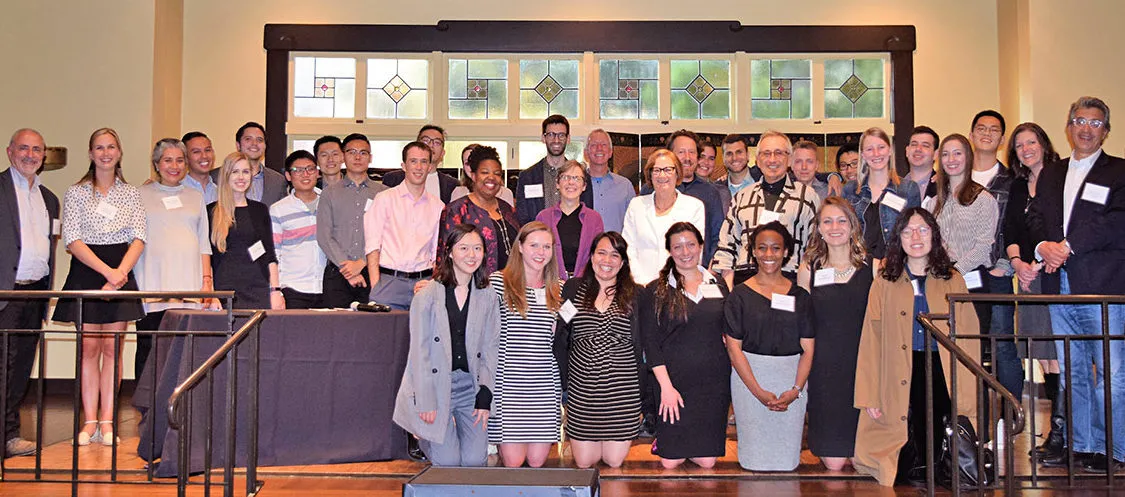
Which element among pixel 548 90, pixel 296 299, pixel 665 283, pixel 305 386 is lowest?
pixel 305 386

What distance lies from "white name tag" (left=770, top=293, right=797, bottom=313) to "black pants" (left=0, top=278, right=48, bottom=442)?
12.7ft

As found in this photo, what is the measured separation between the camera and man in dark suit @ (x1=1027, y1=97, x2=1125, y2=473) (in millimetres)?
4449

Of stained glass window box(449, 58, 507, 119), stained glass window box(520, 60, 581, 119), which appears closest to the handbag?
stained glass window box(520, 60, 581, 119)

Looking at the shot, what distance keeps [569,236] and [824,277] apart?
1.36 metres

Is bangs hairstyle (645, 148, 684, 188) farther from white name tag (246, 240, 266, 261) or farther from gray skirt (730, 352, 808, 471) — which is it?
white name tag (246, 240, 266, 261)

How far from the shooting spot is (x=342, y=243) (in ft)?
17.6

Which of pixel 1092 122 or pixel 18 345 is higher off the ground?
pixel 1092 122

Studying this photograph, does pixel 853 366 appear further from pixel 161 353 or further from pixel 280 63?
pixel 280 63

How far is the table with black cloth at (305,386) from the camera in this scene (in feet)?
14.4

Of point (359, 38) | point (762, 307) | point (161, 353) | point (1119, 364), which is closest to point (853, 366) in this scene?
point (762, 307)

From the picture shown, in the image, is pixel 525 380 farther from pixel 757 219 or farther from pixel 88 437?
pixel 88 437

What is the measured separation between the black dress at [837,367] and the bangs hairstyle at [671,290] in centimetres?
66

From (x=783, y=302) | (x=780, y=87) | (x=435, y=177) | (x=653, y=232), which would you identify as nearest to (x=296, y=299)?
(x=435, y=177)

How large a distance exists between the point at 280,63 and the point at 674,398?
17.0ft
